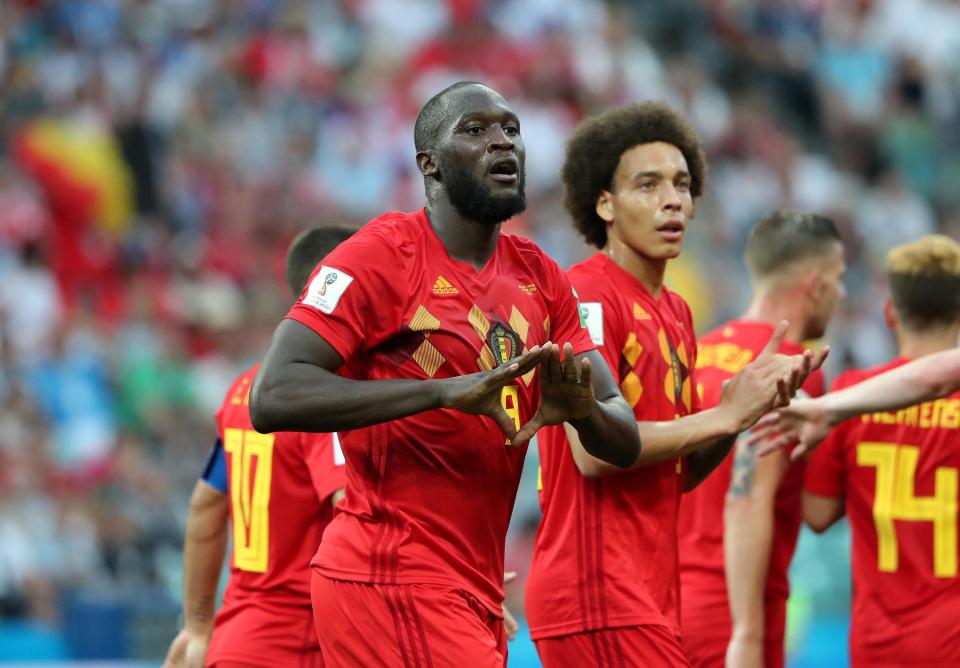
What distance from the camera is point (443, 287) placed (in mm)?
4676

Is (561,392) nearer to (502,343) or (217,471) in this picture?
(502,343)

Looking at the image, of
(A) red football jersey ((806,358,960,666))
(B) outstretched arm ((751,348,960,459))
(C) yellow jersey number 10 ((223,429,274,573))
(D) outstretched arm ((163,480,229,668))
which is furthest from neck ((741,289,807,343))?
(D) outstretched arm ((163,480,229,668))

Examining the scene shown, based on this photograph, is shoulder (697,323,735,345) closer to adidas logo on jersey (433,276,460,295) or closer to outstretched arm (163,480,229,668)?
outstretched arm (163,480,229,668)

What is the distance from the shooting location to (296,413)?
169 inches

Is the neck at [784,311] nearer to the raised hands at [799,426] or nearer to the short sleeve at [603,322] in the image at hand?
the raised hands at [799,426]

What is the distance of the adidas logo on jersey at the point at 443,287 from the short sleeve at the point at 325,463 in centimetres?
112

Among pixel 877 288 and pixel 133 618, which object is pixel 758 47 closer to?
pixel 877 288

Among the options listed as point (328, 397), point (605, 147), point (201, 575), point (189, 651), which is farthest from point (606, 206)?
point (189, 651)

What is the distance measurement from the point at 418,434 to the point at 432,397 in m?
0.30

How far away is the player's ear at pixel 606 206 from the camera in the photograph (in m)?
6.04

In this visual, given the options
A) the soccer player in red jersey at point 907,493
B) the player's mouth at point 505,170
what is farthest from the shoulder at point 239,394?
the soccer player in red jersey at point 907,493

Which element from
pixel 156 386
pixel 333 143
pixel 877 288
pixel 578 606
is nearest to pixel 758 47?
pixel 877 288

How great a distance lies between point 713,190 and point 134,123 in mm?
6120

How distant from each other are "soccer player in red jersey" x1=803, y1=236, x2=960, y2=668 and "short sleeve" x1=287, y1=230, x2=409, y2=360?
8.79 feet
